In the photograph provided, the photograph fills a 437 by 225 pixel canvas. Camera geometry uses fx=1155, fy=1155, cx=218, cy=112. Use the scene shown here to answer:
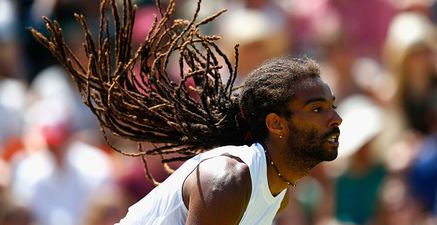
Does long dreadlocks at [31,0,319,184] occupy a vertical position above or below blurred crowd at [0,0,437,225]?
above

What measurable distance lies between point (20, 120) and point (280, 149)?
4454 millimetres

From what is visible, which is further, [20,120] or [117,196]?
[20,120]

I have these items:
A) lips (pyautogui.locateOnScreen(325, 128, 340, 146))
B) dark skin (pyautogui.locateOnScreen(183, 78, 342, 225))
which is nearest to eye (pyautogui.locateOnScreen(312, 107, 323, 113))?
dark skin (pyautogui.locateOnScreen(183, 78, 342, 225))

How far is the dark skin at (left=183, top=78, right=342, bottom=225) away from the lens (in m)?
4.67

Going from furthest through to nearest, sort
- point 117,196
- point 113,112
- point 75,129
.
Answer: point 75,129, point 117,196, point 113,112

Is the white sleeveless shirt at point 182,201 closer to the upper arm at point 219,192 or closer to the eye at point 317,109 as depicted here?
the upper arm at point 219,192

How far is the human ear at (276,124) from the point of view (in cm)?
501

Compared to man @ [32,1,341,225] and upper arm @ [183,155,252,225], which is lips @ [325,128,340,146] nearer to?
man @ [32,1,341,225]

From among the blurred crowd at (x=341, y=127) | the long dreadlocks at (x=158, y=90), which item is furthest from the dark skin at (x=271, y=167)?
the blurred crowd at (x=341, y=127)

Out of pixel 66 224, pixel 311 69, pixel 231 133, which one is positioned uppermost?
pixel 311 69

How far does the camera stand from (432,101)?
824cm

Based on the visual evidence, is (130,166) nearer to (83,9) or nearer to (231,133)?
(83,9)

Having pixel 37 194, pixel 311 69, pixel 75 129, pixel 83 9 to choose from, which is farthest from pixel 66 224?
pixel 311 69

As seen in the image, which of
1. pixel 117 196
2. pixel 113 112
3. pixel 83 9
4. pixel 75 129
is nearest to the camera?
pixel 113 112
